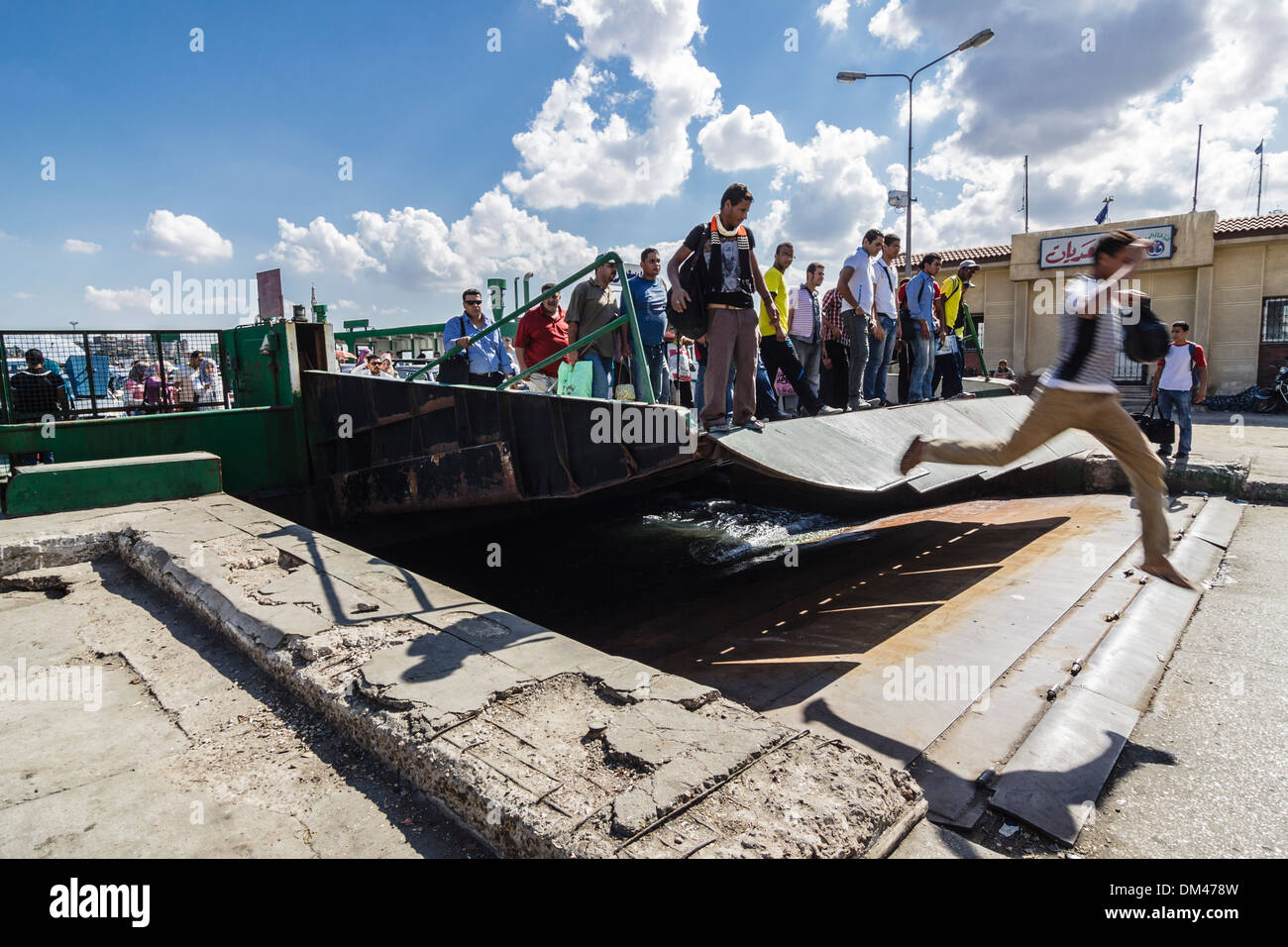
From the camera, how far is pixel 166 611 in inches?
171

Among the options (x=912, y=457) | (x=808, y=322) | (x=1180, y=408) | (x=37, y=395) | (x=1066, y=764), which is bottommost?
(x=1066, y=764)

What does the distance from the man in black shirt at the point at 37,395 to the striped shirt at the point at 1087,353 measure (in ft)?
26.9

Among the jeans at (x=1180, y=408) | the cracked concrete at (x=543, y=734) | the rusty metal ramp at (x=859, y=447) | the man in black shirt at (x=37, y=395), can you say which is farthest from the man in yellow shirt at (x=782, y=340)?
the man in black shirt at (x=37, y=395)

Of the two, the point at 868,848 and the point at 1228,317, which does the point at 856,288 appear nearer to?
the point at 868,848

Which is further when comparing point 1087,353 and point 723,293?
point 723,293

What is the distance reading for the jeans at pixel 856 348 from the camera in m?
7.04

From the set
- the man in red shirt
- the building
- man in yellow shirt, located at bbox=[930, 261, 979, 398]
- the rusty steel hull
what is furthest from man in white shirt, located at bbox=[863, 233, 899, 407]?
the building

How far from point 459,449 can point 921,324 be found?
489 cm

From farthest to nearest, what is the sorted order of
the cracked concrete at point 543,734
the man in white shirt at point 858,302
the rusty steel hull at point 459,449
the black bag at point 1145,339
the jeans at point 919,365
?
the jeans at point 919,365, the man in white shirt at point 858,302, the rusty steel hull at point 459,449, the black bag at point 1145,339, the cracked concrete at point 543,734

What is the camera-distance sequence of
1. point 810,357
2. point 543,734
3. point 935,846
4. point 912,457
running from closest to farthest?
point 935,846, point 543,734, point 912,457, point 810,357

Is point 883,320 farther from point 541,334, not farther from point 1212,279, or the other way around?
point 1212,279

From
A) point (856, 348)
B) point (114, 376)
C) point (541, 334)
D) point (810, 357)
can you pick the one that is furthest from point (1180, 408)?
point (114, 376)

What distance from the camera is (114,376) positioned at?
7.41 metres

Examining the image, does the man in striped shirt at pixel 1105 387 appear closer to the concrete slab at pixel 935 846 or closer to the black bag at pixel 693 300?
the concrete slab at pixel 935 846
